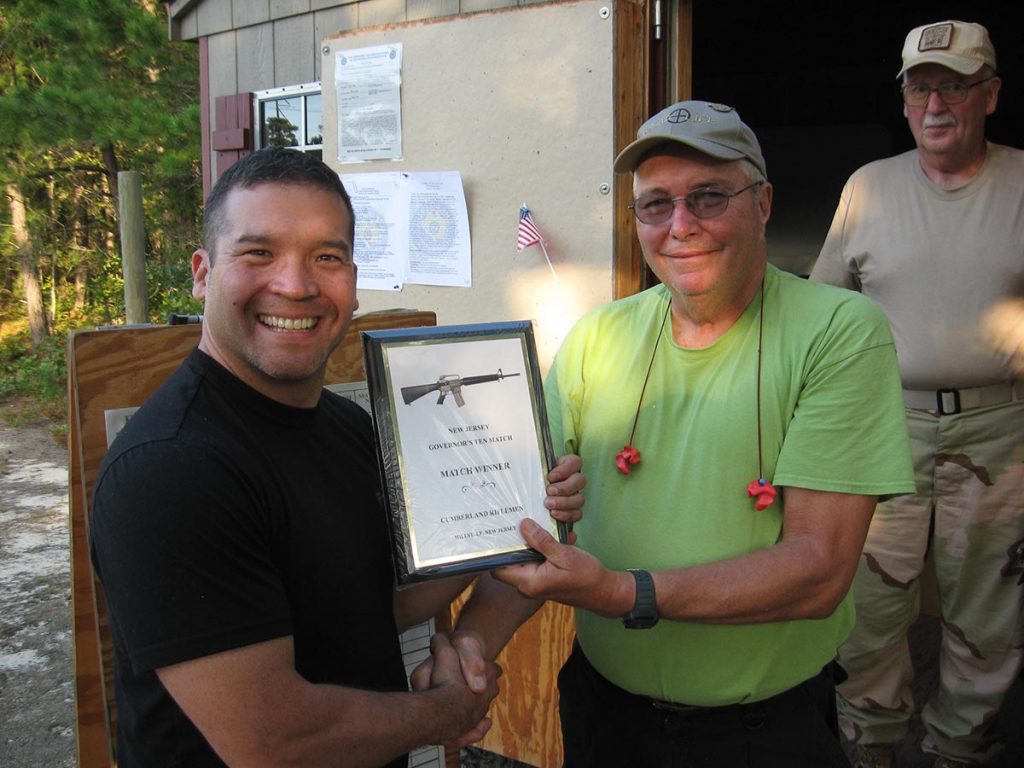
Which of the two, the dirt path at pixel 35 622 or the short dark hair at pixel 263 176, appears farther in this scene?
the dirt path at pixel 35 622

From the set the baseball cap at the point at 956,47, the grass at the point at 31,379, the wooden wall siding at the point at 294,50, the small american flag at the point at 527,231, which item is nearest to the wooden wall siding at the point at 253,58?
the wooden wall siding at the point at 294,50

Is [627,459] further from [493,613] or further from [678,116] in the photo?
[678,116]

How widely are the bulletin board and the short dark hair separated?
173cm

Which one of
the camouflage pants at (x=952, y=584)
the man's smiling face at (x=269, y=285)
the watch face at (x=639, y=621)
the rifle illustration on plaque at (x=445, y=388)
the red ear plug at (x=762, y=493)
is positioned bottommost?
the camouflage pants at (x=952, y=584)

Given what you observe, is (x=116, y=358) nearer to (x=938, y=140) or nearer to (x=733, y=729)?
(x=733, y=729)

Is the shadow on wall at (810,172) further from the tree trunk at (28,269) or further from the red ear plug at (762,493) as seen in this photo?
the tree trunk at (28,269)

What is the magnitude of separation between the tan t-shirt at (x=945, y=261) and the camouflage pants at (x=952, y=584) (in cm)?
17

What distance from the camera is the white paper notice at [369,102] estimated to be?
347 centimetres

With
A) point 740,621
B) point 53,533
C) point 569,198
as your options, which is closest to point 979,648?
point 740,621

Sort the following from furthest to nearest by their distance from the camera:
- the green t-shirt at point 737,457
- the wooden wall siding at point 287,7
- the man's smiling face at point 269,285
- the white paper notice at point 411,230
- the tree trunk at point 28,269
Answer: the tree trunk at point 28,269, the wooden wall siding at point 287,7, the white paper notice at point 411,230, the green t-shirt at point 737,457, the man's smiling face at point 269,285

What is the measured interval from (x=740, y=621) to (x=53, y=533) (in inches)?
218

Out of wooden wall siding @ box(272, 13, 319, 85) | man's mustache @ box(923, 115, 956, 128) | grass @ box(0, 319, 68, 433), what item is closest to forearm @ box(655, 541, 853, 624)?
man's mustache @ box(923, 115, 956, 128)

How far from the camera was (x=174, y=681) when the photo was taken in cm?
111

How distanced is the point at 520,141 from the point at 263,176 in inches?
77.0
